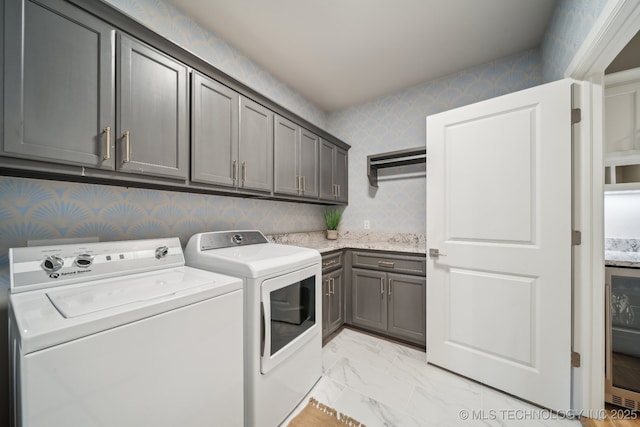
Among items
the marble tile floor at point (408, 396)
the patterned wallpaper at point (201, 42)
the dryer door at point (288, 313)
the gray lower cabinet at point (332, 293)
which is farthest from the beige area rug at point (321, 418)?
the patterned wallpaper at point (201, 42)

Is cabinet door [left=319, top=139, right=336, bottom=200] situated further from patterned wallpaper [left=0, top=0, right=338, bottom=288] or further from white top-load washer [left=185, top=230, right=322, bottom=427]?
white top-load washer [left=185, top=230, right=322, bottom=427]

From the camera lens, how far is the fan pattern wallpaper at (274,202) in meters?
1.19

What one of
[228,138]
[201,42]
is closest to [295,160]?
[228,138]

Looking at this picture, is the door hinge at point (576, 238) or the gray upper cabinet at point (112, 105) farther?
the door hinge at point (576, 238)

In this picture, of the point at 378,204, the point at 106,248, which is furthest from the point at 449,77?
the point at 106,248

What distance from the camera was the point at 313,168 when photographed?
254 centimetres

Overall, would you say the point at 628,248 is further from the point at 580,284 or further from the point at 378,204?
the point at 378,204

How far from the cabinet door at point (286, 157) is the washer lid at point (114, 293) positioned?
1155mm

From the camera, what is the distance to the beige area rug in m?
1.40

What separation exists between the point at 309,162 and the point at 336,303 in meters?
1.52

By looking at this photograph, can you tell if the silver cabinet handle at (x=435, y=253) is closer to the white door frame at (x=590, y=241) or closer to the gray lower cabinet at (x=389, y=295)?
the gray lower cabinet at (x=389, y=295)

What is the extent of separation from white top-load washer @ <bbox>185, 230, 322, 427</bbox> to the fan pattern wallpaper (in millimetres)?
380

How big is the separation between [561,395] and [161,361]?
228 cm

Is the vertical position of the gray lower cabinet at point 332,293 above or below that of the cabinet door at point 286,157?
below
